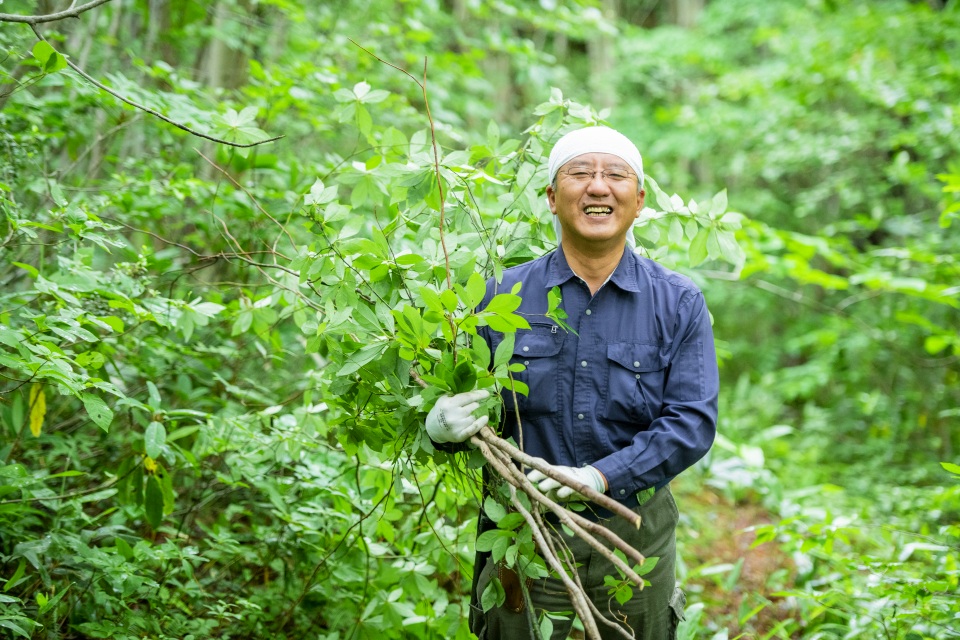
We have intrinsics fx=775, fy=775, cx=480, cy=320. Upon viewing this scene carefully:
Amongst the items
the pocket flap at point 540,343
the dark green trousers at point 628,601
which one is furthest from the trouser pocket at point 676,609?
the pocket flap at point 540,343

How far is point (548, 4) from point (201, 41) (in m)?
2.69

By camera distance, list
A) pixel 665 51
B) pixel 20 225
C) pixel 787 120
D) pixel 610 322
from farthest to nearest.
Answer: pixel 665 51, pixel 787 120, pixel 20 225, pixel 610 322

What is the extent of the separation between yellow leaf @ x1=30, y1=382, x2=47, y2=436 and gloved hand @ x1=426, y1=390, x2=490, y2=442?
1.65m

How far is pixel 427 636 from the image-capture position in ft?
9.66

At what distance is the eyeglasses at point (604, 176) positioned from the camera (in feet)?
7.57

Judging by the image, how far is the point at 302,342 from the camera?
Result: 155 inches

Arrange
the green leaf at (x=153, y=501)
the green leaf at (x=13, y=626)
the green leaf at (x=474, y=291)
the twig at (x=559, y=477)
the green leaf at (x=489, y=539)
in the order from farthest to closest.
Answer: the green leaf at (x=153, y=501)
the green leaf at (x=13, y=626)
the green leaf at (x=489, y=539)
the green leaf at (x=474, y=291)
the twig at (x=559, y=477)

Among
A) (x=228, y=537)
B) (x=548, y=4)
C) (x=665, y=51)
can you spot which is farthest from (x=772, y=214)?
(x=228, y=537)

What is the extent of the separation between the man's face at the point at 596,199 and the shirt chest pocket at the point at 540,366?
299 millimetres

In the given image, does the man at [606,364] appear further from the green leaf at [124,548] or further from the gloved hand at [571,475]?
the green leaf at [124,548]

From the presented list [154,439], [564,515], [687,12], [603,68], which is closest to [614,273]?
[564,515]

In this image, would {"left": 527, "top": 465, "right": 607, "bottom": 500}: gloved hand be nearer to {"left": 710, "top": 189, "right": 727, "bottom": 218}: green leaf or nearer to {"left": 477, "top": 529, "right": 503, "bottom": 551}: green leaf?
{"left": 477, "top": 529, "right": 503, "bottom": 551}: green leaf

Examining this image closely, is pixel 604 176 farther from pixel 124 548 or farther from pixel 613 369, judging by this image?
pixel 124 548

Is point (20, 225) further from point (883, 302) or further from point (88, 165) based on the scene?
point (883, 302)
